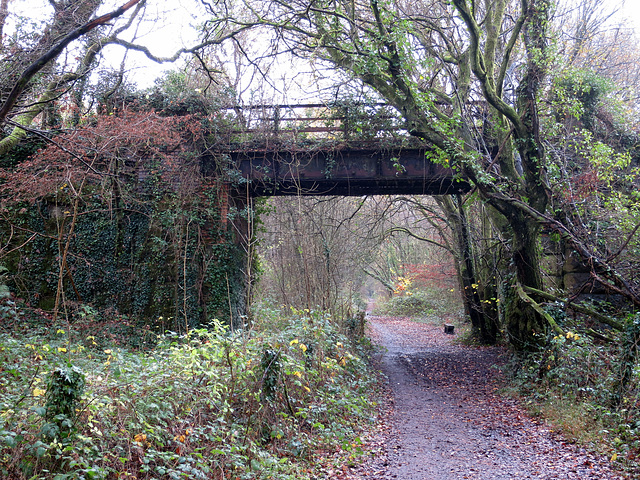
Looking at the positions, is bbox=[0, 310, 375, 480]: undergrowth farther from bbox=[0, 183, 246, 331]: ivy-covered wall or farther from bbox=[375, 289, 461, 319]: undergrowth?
bbox=[375, 289, 461, 319]: undergrowth

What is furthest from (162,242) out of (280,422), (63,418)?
(63,418)

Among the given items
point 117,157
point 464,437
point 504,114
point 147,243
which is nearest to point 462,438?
point 464,437

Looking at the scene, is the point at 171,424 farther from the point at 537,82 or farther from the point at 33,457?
the point at 537,82

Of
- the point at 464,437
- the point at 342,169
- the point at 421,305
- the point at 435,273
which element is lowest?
the point at 421,305

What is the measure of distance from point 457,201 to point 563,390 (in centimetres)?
1045

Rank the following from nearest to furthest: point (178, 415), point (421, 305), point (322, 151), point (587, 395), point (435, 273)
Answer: point (178, 415)
point (587, 395)
point (322, 151)
point (435, 273)
point (421, 305)

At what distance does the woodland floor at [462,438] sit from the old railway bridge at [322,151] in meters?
5.73

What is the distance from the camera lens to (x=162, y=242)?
12.9m

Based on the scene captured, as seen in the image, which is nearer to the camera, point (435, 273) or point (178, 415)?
point (178, 415)

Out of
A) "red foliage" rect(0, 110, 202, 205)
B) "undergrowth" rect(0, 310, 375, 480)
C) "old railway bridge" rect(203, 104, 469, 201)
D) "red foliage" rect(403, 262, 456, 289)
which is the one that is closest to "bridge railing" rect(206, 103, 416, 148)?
"old railway bridge" rect(203, 104, 469, 201)

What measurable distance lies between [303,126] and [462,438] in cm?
965

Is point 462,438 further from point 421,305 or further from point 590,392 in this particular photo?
point 421,305

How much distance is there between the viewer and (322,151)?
12969mm

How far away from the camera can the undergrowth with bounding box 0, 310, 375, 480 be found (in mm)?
4027
